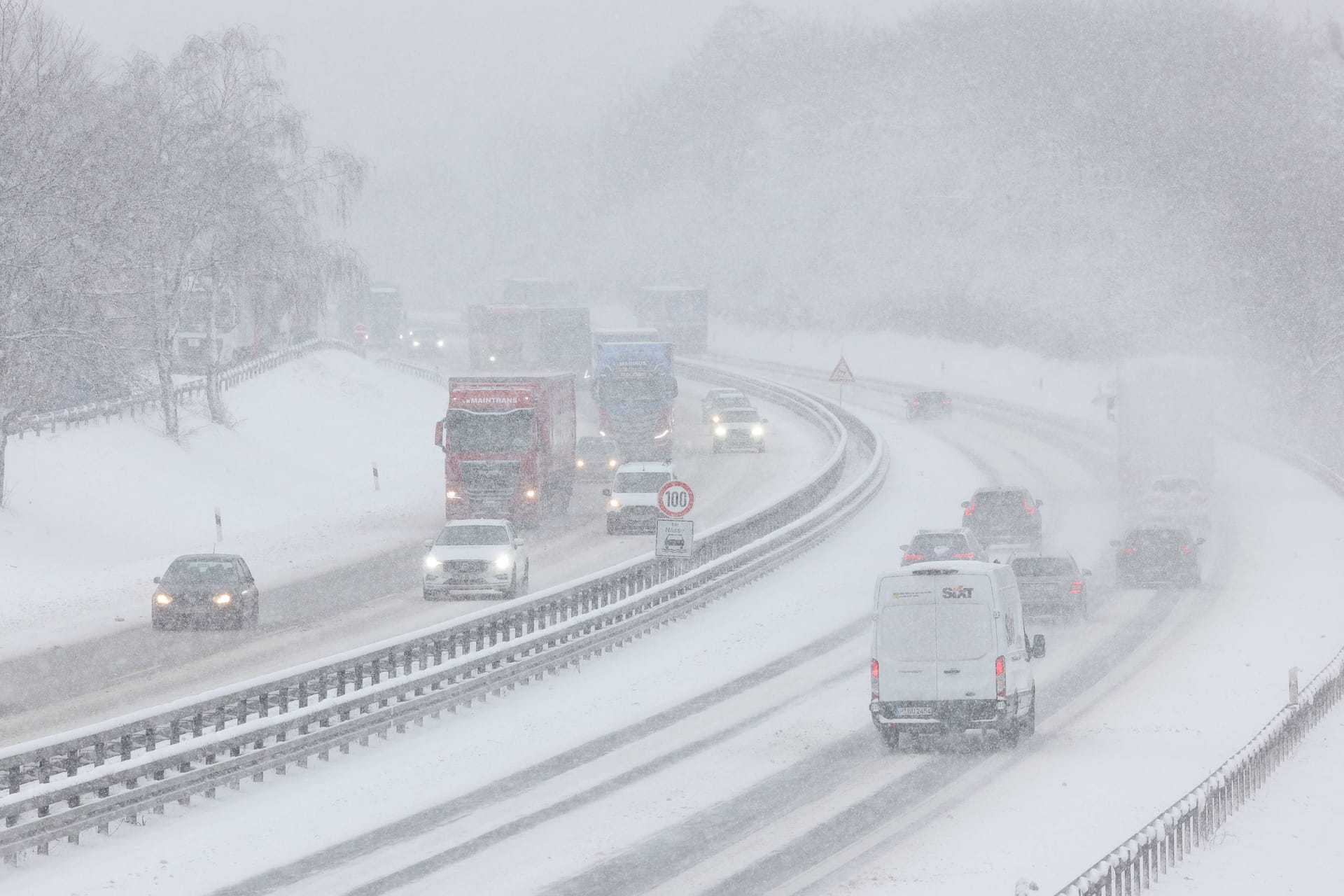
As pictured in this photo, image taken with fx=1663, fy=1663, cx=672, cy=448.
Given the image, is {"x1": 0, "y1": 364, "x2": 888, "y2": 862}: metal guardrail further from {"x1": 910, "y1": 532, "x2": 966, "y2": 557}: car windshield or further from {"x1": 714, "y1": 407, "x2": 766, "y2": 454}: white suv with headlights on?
{"x1": 714, "y1": 407, "x2": 766, "y2": 454}: white suv with headlights on

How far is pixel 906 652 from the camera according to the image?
66.0 ft

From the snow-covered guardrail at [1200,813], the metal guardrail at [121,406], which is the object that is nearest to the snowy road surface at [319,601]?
the metal guardrail at [121,406]

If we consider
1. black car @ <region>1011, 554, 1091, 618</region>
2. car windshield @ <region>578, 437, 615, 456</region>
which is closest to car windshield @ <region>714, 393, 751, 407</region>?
car windshield @ <region>578, 437, 615, 456</region>

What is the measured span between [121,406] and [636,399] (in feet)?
51.8

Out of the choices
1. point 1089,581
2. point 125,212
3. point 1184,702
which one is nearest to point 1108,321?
point 1089,581

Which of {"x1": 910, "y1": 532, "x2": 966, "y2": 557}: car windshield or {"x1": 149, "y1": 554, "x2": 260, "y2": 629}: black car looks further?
{"x1": 910, "y1": 532, "x2": 966, "y2": 557}: car windshield

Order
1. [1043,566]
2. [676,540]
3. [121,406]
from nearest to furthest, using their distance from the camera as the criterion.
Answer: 1. [676,540]
2. [1043,566]
3. [121,406]

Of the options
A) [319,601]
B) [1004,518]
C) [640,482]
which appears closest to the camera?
[319,601]

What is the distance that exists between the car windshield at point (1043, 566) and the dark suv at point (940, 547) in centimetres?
222

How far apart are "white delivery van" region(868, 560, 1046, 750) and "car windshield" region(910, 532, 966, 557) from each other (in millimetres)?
13345

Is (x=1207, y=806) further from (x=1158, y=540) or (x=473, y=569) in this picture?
(x=1158, y=540)

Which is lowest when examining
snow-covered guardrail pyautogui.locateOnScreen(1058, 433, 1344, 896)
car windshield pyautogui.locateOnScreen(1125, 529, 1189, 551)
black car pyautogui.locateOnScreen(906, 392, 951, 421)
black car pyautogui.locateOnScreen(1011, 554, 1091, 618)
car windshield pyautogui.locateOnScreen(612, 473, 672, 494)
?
snow-covered guardrail pyautogui.locateOnScreen(1058, 433, 1344, 896)

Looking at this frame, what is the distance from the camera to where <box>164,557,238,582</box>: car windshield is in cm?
2970

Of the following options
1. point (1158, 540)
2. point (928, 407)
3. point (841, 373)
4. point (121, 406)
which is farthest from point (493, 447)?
point (928, 407)
